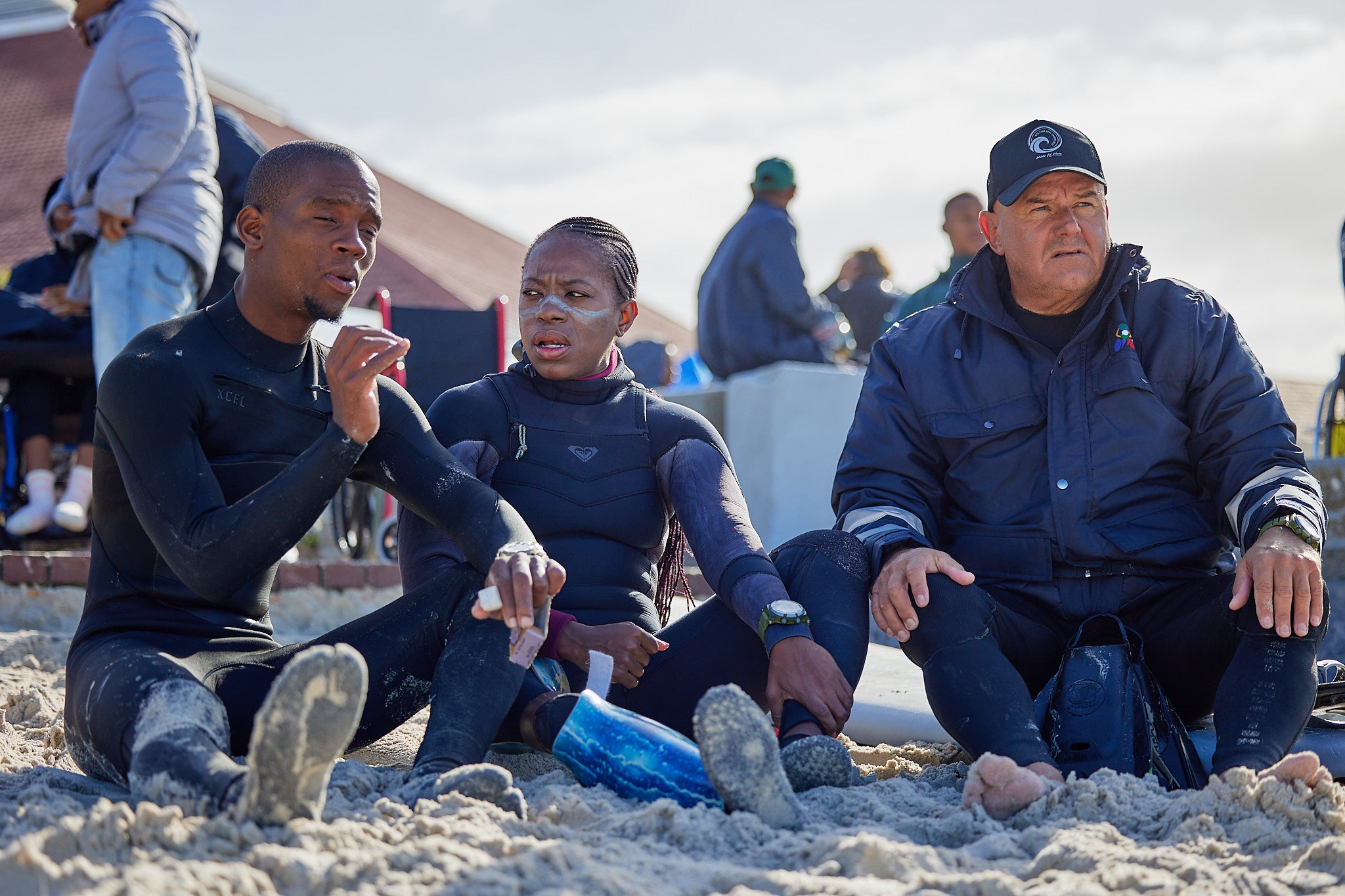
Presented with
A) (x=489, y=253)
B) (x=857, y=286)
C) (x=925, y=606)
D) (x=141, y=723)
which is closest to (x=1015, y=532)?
(x=925, y=606)

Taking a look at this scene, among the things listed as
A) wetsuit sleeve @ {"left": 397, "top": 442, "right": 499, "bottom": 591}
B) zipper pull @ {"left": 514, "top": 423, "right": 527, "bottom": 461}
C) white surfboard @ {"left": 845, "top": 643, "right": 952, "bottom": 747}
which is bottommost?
white surfboard @ {"left": 845, "top": 643, "right": 952, "bottom": 747}

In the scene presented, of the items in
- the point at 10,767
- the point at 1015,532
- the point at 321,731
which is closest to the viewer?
the point at 321,731

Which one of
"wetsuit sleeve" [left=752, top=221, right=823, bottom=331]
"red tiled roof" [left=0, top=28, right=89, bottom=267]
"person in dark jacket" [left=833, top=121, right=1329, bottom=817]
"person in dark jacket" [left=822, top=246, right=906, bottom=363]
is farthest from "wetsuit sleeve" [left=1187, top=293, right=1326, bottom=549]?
"red tiled roof" [left=0, top=28, right=89, bottom=267]

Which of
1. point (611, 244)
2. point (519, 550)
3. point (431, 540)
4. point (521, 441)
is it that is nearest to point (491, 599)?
point (519, 550)

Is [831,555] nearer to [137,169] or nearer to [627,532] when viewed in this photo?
[627,532]

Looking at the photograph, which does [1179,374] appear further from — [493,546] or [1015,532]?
[493,546]

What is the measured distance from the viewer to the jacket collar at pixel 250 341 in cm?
258

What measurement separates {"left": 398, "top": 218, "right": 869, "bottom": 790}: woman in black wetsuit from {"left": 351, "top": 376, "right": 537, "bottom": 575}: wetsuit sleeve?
0.68 ft

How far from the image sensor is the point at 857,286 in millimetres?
8125

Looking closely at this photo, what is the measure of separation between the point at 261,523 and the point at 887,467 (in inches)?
55.6

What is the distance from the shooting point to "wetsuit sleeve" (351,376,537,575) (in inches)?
101

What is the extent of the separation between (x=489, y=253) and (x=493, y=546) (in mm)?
16589

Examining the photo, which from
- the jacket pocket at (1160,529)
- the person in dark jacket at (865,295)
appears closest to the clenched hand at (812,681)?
the jacket pocket at (1160,529)

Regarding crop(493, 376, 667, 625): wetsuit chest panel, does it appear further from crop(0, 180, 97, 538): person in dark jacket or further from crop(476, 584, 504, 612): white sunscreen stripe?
crop(0, 180, 97, 538): person in dark jacket
